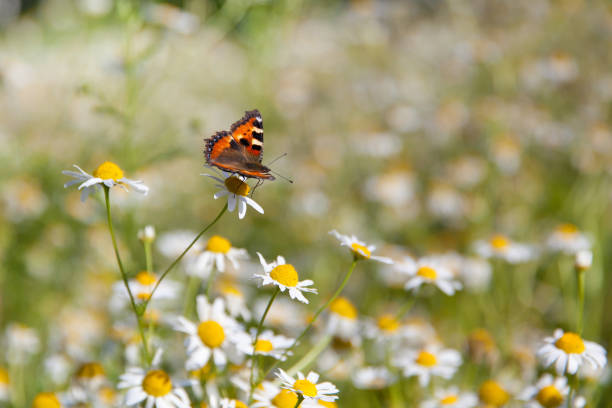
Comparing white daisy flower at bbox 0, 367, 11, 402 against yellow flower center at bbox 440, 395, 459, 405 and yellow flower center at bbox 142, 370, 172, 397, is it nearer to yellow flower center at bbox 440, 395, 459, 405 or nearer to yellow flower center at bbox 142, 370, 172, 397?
yellow flower center at bbox 142, 370, 172, 397

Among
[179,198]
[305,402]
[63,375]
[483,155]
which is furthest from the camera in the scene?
[179,198]

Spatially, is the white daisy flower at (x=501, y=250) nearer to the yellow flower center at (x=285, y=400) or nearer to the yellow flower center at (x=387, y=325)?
the yellow flower center at (x=387, y=325)

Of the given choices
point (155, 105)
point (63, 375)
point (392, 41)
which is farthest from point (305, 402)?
point (392, 41)

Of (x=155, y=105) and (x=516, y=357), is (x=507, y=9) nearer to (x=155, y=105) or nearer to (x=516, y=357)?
(x=155, y=105)

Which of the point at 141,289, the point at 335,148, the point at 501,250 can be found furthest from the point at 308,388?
the point at 335,148

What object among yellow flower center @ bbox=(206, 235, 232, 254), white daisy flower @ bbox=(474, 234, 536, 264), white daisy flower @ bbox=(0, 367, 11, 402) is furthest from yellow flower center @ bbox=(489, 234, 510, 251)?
white daisy flower @ bbox=(0, 367, 11, 402)
